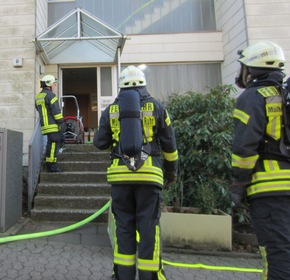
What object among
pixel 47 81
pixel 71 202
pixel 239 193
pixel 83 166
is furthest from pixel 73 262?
pixel 47 81

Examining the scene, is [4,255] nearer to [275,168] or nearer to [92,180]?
[92,180]

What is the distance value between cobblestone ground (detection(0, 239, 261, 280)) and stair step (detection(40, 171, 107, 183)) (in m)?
1.58

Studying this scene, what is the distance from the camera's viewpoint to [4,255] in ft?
11.4

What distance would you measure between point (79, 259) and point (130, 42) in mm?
6630

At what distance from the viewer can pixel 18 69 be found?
686 cm

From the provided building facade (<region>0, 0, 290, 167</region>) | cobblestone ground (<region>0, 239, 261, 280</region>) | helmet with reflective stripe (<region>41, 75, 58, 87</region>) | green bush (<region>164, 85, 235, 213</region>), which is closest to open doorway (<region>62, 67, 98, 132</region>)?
building facade (<region>0, 0, 290, 167</region>)

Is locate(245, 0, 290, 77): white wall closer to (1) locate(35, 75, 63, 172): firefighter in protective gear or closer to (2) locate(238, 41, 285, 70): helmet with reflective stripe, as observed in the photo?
(1) locate(35, 75, 63, 172): firefighter in protective gear

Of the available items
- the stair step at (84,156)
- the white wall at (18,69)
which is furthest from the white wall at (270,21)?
the white wall at (18,69)

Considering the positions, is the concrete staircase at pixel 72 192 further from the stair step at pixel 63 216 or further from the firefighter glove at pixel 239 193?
the firefighter glove at pixel 239 193

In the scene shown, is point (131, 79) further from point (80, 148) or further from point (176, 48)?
point (176, 48)

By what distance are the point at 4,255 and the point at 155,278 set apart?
2.10m

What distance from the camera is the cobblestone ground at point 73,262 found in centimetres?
305

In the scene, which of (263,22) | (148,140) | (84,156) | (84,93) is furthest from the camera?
(84,93)

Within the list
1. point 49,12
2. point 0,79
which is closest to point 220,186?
point 0,79
